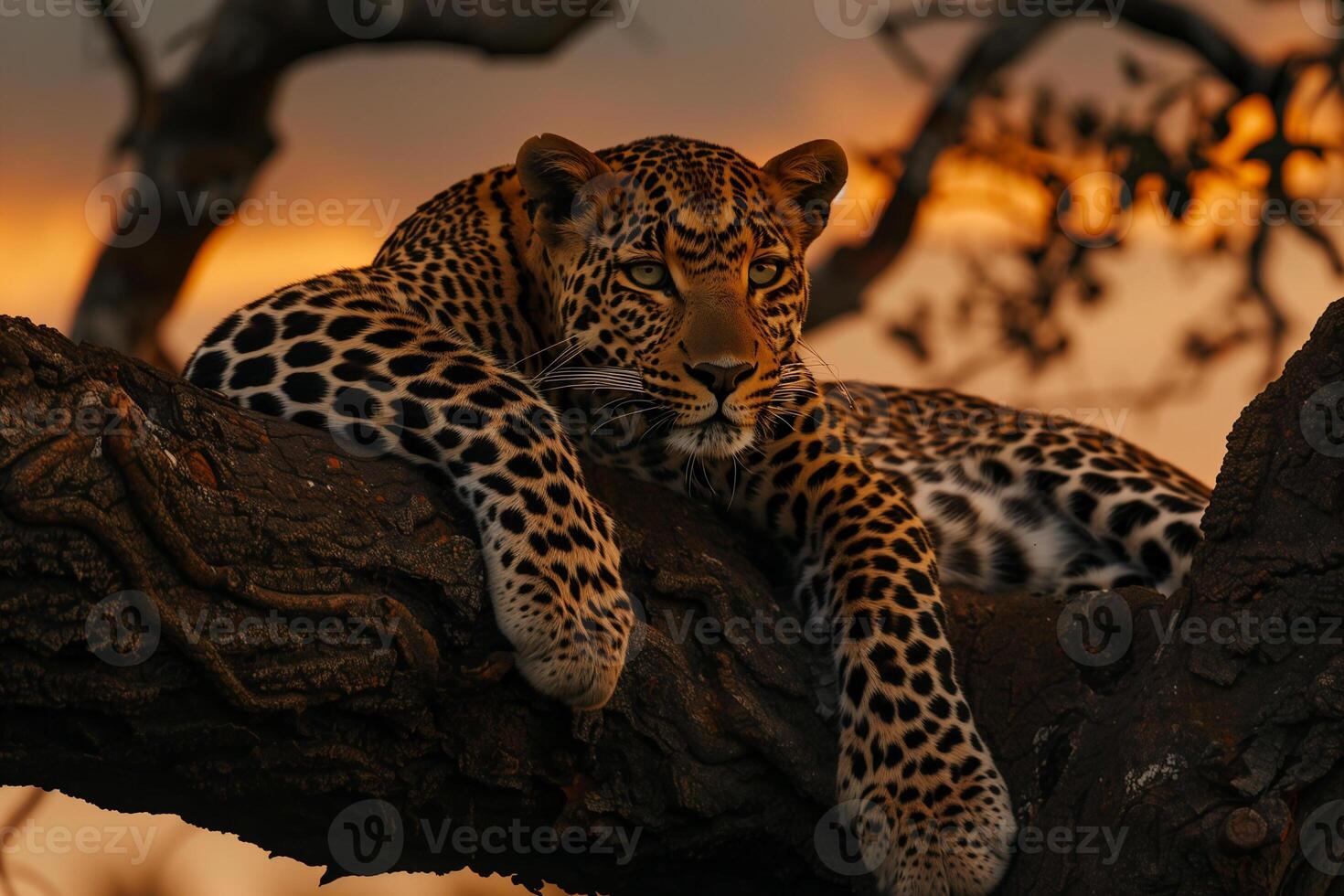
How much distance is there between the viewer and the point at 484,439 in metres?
4.36

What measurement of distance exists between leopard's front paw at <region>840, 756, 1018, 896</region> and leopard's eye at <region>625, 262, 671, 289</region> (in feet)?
6.01

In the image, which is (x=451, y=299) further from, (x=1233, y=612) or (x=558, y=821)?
(x=1233, y=612)

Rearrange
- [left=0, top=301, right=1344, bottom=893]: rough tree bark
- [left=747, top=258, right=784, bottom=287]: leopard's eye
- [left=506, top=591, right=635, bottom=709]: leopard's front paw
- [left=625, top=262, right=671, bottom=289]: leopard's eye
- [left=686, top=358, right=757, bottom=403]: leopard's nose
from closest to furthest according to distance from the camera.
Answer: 1. [left=0, top=301, right=1344, bottom=893]: rough tree bark
2. [left=506, top=591, right=635, bottom=709]: leopard's front paw
3. [left=686, top=358, right=757, bottom=403]: leopard's nose
4. [left=625, top=262, right=671, bottom=289]: leopard's eye
5. [left=747, top=258, right=784, bottom=287]: leopard's eye

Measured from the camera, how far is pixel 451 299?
5.43 metres

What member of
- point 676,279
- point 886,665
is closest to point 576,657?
point 886,665

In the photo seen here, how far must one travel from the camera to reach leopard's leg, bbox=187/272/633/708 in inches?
162

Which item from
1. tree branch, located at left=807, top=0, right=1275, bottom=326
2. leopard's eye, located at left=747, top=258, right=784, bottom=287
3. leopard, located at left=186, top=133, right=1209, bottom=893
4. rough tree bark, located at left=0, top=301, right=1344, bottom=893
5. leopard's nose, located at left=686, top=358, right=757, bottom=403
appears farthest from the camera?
tree branch, located at left=807, top=0, right=1275, bottom=326

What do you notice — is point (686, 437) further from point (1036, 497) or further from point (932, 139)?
point (932, 139)

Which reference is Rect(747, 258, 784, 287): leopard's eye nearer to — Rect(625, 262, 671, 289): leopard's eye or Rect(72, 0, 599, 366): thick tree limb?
Rect(625, 262, 671, 289): leopard's eye

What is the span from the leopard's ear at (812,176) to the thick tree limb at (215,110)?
413 cm

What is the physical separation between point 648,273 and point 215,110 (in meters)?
5.27

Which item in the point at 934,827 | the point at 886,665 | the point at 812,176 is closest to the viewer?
the point at 934,827

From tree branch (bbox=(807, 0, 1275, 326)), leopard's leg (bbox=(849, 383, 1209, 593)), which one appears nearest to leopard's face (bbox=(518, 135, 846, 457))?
leopard's leg (bbox=(849, 383, 1209, 593))

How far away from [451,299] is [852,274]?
18.0 feet
